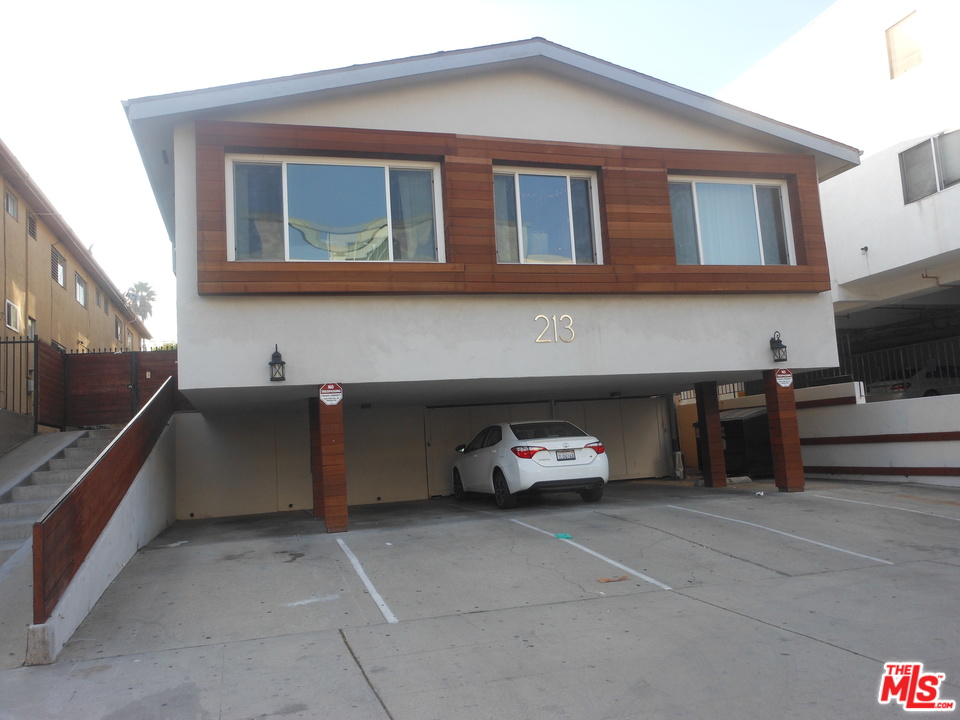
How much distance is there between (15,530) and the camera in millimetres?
9273

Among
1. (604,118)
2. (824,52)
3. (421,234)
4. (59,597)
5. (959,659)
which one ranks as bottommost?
(959,659)

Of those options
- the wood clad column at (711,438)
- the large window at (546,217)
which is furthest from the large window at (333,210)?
the wood clad column at (711,438)

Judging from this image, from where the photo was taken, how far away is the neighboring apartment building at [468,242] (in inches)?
432

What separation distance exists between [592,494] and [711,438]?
137 inches

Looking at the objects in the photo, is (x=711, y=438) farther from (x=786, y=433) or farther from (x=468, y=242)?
(x=468, y=242)

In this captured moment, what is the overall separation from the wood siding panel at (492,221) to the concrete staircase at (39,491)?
11.2 ft

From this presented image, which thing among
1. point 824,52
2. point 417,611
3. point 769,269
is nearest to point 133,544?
point 417,611

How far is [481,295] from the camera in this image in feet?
38.8

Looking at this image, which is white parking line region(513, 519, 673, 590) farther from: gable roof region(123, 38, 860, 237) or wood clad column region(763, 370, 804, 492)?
gable roof region(123, 38, 860, 237)

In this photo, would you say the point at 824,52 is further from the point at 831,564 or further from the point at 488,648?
the point at 488,648

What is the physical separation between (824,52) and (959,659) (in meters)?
17.3

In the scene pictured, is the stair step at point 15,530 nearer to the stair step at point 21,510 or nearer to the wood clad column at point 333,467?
the stair step at point 21,510

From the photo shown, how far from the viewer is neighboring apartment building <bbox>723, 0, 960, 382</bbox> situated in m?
15.4

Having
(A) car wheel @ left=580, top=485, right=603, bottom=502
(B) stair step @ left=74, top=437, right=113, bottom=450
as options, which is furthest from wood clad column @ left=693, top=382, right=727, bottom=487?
(B) stair step @ left=74, top=437, right=113, bottom=450
